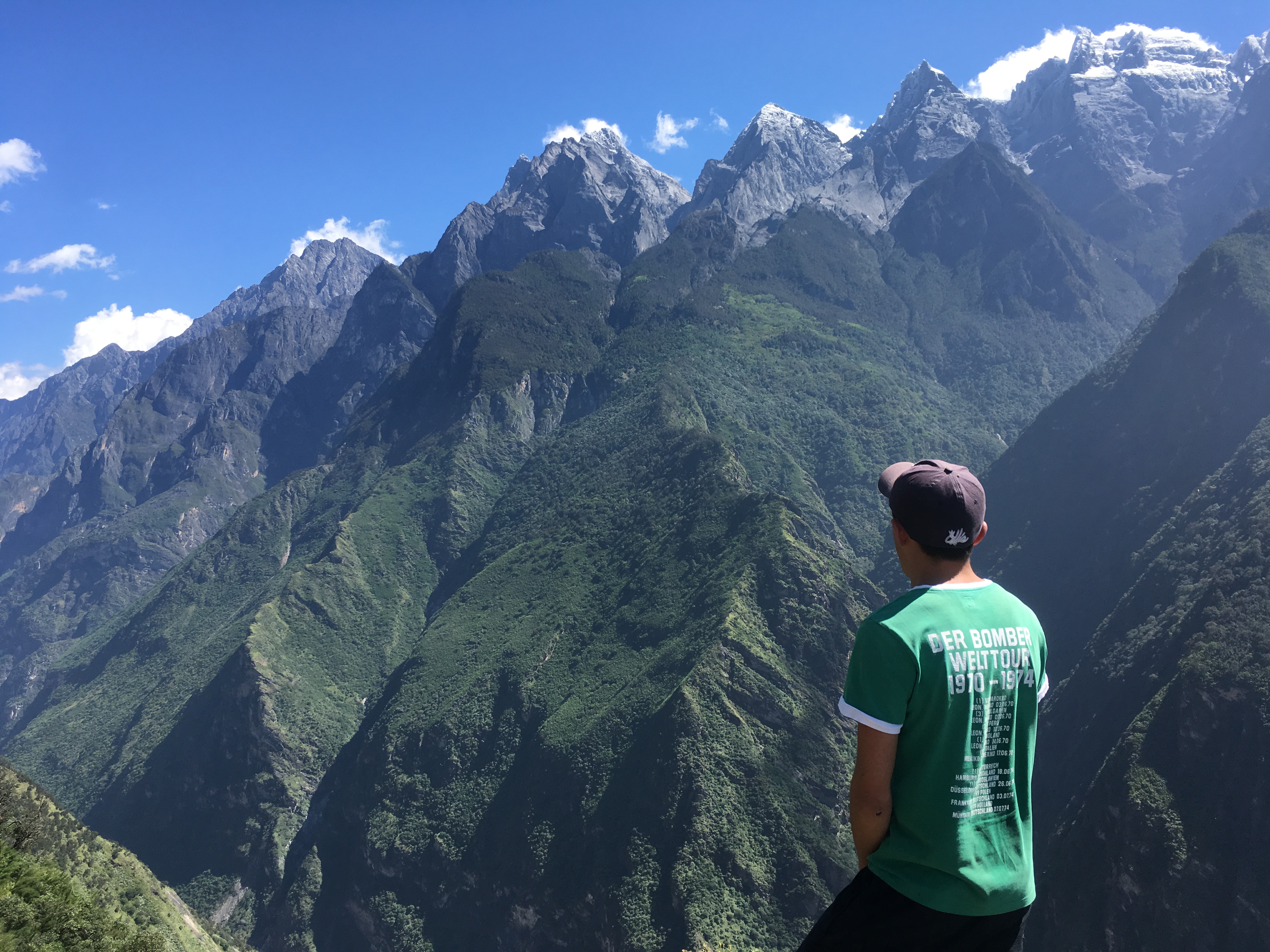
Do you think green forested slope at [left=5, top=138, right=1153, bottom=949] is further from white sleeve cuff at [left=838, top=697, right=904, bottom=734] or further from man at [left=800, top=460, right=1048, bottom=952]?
white sleeve cuff at [left=838, top=697, right=904, bottom=734]

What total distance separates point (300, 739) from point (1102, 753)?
4396 inches

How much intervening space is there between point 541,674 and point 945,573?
343 ft

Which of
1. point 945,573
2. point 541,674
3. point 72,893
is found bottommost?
point 541,674

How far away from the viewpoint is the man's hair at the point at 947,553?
5.34 metres

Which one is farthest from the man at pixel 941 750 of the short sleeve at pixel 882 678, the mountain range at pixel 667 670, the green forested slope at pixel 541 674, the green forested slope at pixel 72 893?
the green forested slope at pixel 541 674

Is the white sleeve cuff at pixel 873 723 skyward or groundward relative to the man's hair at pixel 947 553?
groundward

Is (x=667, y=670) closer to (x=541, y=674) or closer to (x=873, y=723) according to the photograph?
(x=541, y=674)

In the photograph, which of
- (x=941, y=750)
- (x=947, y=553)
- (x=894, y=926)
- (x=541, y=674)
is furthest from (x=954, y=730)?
(x=541, y=674)

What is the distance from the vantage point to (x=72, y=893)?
37.2 m

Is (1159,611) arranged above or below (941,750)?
below

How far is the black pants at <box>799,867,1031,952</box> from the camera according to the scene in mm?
5008

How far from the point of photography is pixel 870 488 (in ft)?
531

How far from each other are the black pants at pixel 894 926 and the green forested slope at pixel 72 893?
35976 mm

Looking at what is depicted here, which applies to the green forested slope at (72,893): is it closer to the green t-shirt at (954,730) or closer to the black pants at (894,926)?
the black pants at (894,926)
